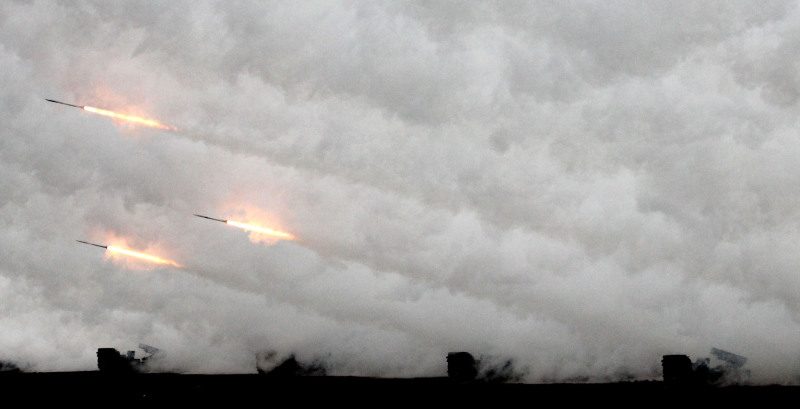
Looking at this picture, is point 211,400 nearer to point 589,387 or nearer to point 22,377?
point 22,377

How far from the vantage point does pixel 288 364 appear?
6875 centimetres

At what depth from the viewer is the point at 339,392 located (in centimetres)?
4000

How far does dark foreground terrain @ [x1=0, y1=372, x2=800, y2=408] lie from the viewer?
31.5 meters

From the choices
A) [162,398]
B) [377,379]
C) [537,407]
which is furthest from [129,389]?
[537,407]

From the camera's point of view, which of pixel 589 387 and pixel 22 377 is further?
pixel 22 377

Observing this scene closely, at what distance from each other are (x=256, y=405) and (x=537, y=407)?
1271 centimetres

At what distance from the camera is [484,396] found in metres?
35.5

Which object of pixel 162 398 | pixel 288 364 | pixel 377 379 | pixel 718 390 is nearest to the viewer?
pixel 718 390

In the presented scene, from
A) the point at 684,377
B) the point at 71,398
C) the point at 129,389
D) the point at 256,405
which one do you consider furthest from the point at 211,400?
the point at 684,377

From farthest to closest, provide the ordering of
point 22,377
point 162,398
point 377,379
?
point 22,377 → point 162,398 → point 377,379

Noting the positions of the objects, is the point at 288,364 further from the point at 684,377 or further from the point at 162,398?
the point at 684,377

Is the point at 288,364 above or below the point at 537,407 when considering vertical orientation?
above

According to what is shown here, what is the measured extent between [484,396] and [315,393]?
8124mm

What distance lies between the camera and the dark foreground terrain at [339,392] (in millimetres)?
31484
